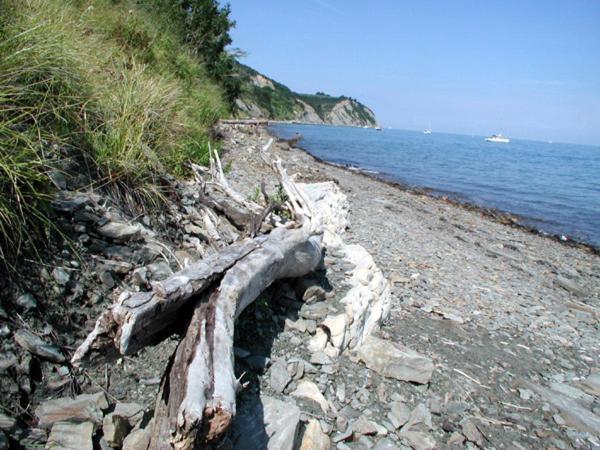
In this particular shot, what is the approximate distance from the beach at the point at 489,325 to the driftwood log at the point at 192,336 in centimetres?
93

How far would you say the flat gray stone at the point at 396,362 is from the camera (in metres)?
3.59

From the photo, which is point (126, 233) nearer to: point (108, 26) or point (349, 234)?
point (349, 234)

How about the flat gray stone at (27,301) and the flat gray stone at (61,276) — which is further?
the flat gray stone at (61,276)

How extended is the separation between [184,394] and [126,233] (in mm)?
2049

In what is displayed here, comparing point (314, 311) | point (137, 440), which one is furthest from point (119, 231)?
point (314, 311)

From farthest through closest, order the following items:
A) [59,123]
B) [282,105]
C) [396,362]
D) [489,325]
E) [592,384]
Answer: [282,105]
[489,325]
[592,384]
[59,123]
[396,362]

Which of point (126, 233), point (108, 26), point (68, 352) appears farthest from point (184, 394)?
point (108, 26)

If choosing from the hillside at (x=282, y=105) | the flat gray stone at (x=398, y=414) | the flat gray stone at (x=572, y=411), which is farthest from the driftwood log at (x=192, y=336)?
the hillside at (x=282, y=105)

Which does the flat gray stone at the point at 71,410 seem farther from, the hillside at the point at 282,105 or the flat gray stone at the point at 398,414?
the hillside at the point at 282,105

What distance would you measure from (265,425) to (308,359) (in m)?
0.97

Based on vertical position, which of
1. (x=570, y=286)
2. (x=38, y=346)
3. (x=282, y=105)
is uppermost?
(x=282, y=105)

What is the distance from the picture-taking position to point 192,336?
2.31 meters

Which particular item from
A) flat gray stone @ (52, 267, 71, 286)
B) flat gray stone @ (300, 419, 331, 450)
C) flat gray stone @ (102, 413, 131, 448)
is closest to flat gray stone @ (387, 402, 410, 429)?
flat gray stone @ (300, 419, 331, 450)

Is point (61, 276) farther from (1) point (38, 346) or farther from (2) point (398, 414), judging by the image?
(2) point (398, 414)
